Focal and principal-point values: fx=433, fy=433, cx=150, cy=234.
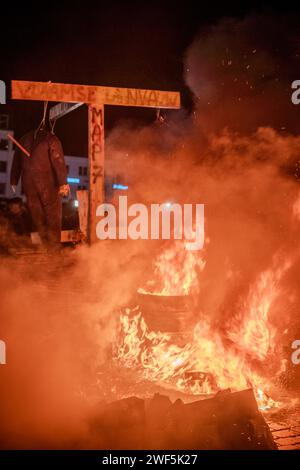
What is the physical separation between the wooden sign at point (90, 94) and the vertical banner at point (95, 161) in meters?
0.20

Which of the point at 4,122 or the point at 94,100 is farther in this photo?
the point at 4,122

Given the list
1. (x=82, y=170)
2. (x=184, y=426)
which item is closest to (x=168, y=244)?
(x=184, y=426)

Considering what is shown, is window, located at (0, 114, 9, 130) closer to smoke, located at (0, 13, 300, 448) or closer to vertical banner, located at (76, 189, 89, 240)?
smoke, located at (0, 13, 300, 448)

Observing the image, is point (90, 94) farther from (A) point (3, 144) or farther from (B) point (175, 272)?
(A) point (3, 144)

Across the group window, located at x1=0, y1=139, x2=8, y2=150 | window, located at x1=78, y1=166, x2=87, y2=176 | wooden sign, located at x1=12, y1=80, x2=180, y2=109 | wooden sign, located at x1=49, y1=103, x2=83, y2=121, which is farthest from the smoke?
window, located at x1=78, y1=166, x2=87, y2=176

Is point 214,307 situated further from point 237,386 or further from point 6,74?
point 6,74

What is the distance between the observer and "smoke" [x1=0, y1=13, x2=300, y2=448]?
566 cm

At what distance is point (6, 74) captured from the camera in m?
9.91

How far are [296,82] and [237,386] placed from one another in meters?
6.19

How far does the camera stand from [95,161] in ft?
24.0

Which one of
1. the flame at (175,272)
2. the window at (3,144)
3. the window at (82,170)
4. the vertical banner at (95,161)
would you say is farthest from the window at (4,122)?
the flame at (175,272)

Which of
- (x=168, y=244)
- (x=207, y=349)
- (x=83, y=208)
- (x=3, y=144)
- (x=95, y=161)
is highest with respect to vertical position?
(x=3, y=144)

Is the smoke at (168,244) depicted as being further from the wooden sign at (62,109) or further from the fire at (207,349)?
the wooden sign at (62,109)

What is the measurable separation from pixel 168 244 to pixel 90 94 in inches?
120
